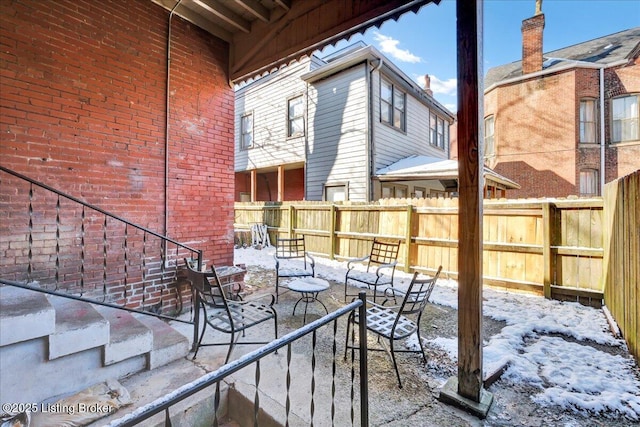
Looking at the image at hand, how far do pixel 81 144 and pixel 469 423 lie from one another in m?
4.58

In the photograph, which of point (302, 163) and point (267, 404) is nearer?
point (267, 404)

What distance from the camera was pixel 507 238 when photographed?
5457 millimetres

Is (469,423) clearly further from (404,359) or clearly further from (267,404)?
(267,404)

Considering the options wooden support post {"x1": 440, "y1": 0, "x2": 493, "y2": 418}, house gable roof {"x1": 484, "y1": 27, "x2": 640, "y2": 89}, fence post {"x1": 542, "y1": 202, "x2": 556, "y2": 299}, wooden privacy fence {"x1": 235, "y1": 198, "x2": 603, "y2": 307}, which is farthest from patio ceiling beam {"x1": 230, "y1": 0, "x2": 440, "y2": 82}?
house gable roof {"x1": 484, "y1": 27, "x2": 640, "y2": 89}

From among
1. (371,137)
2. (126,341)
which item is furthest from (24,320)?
(371,137)

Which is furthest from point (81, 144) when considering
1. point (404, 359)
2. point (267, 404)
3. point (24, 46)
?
point (404, 359)

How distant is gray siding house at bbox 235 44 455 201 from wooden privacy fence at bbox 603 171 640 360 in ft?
17.6

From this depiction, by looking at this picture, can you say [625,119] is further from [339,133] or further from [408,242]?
[408,242]

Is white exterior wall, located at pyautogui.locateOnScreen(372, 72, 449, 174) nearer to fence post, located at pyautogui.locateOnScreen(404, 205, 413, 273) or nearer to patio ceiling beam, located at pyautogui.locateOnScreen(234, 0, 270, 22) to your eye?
fence post, located at pyautogui.locateOnScreen(404, 205, 413, 273)

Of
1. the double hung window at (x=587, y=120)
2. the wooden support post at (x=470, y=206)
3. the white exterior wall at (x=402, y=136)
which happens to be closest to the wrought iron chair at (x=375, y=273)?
the wooden support post at (x=470, y=206)

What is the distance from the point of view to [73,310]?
2797 mm

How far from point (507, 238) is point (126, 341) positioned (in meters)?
6.02

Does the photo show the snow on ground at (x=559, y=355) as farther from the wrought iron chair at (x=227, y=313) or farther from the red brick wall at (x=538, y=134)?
the red brick wall at (x=538, y=134)

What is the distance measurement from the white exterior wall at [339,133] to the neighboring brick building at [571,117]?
29.2 ft
